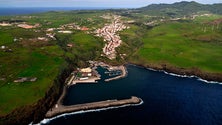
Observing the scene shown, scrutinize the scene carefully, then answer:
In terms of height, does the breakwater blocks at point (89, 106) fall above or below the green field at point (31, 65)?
below

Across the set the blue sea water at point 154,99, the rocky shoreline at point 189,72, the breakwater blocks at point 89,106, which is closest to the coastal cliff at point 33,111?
the breakwater blocks at point 89,106

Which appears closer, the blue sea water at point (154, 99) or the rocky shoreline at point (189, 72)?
the blue sea water at point (154, 99)

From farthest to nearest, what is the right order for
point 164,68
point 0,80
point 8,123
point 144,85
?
point 164,68 → point 144,85 → point 0,80 → point 8,123

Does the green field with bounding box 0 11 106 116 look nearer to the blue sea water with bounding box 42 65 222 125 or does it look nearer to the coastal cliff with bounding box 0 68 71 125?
the coastal cliff with bounding box 0 68 71 125

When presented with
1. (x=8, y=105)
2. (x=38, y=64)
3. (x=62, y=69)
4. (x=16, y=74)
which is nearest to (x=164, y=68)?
(x=62, y=69)

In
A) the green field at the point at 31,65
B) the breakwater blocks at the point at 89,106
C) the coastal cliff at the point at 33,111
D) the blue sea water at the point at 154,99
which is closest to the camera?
the coastal cliff at the point at 33,111

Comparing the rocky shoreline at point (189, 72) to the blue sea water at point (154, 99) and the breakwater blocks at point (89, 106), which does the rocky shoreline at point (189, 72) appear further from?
the breakwater blocks at point (89, 106)

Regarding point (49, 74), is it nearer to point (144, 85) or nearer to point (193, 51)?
point (144, 85)
